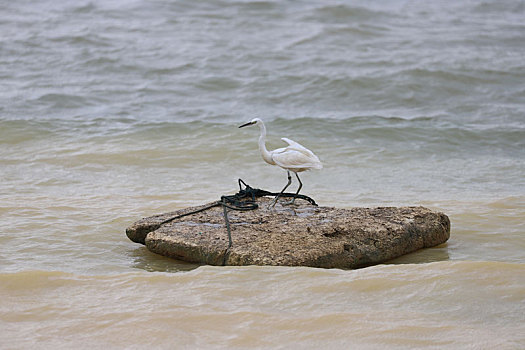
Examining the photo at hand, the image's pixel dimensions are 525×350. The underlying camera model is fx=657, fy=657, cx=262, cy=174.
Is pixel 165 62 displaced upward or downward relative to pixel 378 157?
upward

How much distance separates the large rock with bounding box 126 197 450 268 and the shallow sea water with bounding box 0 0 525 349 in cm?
15

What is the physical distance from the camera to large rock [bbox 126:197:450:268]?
460 centimetres

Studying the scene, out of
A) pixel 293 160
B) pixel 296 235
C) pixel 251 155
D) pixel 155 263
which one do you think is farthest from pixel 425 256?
pixel 251 155

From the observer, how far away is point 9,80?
1316cm

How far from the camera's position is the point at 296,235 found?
4777 millimetres

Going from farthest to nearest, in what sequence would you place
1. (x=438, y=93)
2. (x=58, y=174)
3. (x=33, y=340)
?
(x=438, y=93)
(x=58, y=174)
(x=33, y=340)

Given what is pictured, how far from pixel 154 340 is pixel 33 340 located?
0.64 meters

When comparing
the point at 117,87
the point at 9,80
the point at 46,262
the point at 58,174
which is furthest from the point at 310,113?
the point at 46,262

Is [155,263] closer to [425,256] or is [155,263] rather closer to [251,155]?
[425,256]

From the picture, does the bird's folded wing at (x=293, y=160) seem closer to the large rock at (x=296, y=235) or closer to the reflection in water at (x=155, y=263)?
the large rock at (x=296, y=235)

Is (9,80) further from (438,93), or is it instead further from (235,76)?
(438,93)

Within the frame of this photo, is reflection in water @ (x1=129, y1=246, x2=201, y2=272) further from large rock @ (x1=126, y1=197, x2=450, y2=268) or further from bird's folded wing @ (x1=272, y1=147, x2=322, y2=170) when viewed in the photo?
bird's folded wing @ (x1=272, y1=147, x2=322, y2=170)

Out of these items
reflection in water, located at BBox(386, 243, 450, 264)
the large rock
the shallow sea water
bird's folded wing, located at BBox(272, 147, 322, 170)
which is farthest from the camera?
bird's folded wing, located at BBox(272, 147, 322, 170)

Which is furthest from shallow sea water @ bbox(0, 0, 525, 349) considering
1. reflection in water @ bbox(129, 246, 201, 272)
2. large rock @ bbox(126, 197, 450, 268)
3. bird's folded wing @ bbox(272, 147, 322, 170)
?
bird's folded wing @ bbox(272, 147, 322, 170)
